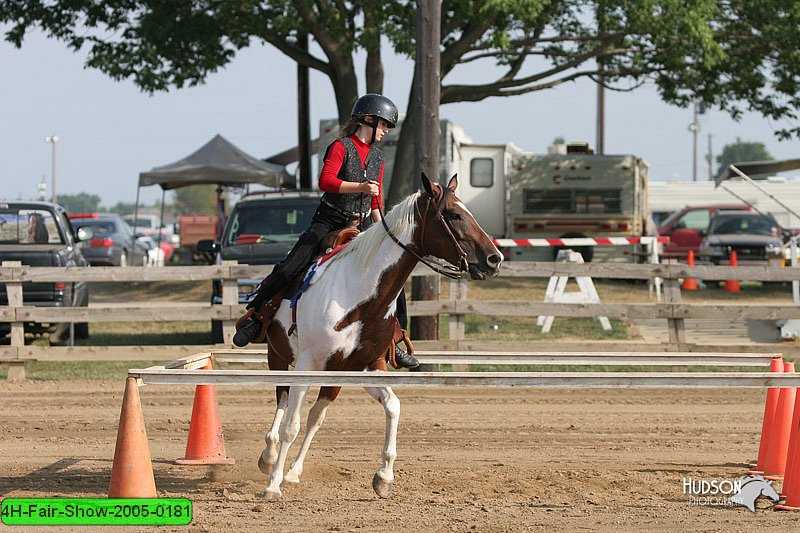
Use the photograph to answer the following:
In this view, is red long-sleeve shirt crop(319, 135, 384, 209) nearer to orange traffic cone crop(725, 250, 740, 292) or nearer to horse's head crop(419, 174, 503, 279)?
horse's head crop(419, 174, 503, 279)

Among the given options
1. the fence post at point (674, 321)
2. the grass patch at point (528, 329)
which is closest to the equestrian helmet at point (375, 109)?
the fence post at point (674, 321)

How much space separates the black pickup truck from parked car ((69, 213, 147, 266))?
1305cm

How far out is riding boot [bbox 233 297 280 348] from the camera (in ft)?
26.5

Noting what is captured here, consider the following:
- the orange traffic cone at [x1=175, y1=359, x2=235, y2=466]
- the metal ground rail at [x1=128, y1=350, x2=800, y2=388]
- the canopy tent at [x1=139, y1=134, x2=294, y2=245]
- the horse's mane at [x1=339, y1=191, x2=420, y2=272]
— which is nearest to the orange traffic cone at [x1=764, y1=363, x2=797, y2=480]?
the metal ground rail at [x1=128, y1=350, x2=800, y2=388]

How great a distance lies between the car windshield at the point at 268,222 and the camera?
54.9ft

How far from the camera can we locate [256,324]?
815 cm

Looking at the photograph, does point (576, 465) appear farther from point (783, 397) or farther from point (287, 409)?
point (287, 409)

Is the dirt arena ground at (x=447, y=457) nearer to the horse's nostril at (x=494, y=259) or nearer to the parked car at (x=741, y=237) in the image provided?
the horse's nostril at (x=494, y=259)

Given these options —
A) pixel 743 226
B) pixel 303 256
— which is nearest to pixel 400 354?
pixel 303 256

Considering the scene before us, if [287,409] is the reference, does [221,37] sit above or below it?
above

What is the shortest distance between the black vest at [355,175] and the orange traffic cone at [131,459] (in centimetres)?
183

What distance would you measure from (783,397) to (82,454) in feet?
17.5

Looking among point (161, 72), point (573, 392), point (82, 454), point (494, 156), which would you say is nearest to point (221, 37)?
point (161, 72)

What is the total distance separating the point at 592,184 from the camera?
30.5 m
